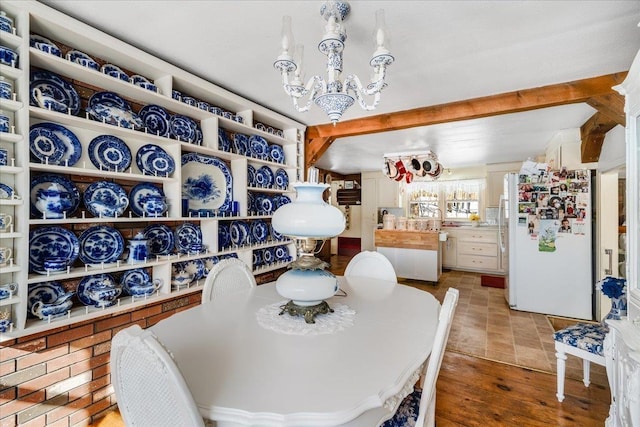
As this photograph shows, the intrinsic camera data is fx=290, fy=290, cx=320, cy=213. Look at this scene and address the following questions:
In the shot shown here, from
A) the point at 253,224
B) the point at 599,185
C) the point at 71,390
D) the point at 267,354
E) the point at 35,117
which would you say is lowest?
the point at 71,390

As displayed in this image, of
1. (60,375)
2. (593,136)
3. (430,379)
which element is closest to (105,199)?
(60,375)

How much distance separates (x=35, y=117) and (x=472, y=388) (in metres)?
3.11

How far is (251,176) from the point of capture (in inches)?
109

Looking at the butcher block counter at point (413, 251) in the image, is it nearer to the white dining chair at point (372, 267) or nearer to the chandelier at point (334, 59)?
the white dining chair at point (372, 267)

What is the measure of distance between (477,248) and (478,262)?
0.90 feet

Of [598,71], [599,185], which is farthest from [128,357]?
[599,185]

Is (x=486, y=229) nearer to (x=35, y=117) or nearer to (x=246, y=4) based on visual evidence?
(x=246, y=4)

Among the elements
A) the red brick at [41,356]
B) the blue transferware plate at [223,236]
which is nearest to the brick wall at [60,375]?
the red brick at [41,356]

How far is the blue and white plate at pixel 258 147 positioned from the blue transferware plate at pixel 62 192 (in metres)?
1.42

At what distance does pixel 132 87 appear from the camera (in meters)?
1.75

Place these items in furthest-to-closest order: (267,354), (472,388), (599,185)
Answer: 1. (599,185)
2. (472,388)
3. (267,354)

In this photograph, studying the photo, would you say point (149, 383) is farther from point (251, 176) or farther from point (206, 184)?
point (251, 176)

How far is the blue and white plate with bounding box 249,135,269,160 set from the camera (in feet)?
9.20

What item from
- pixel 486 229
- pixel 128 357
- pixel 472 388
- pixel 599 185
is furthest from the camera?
pixel 486 229
